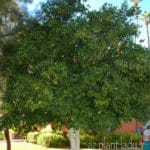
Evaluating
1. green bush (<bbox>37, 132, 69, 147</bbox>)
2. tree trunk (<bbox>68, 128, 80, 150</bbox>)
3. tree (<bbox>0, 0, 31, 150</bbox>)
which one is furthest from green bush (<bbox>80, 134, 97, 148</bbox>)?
tree (<bbox>0, 0, 31, 150</bbox>)

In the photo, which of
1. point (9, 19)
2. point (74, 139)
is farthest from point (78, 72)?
point (9, 19)

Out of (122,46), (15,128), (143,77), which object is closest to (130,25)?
(122,46)

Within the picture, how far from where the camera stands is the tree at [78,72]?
11961 millimetres

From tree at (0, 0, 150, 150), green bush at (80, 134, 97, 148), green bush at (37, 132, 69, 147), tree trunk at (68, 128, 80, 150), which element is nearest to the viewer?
tree at (0, 0, 150, 150)

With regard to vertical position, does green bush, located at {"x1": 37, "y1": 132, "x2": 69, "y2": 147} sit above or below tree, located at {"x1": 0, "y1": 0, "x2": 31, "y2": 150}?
below

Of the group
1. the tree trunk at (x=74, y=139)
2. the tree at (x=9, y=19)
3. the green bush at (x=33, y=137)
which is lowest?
the tree trunk at (x=74, y=139)

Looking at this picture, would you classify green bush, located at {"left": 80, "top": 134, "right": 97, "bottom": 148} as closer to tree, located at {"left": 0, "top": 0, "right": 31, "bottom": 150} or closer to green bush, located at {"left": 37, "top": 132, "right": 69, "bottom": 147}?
green bush, located at {"left": 37, "top": 132, "right": 69, "bottom": 147}

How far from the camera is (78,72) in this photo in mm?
12438

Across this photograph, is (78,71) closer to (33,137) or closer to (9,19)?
(9,19)

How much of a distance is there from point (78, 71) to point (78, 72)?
0.10ft

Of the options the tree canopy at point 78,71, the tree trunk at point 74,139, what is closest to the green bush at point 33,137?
the tree trunk at point 74,139

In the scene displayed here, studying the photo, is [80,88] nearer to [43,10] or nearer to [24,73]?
[24,73]

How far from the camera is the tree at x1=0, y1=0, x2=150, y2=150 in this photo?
12.0 metres

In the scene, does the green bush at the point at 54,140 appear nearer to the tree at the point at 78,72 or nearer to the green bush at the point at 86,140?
the green bush at the point at 86,140
